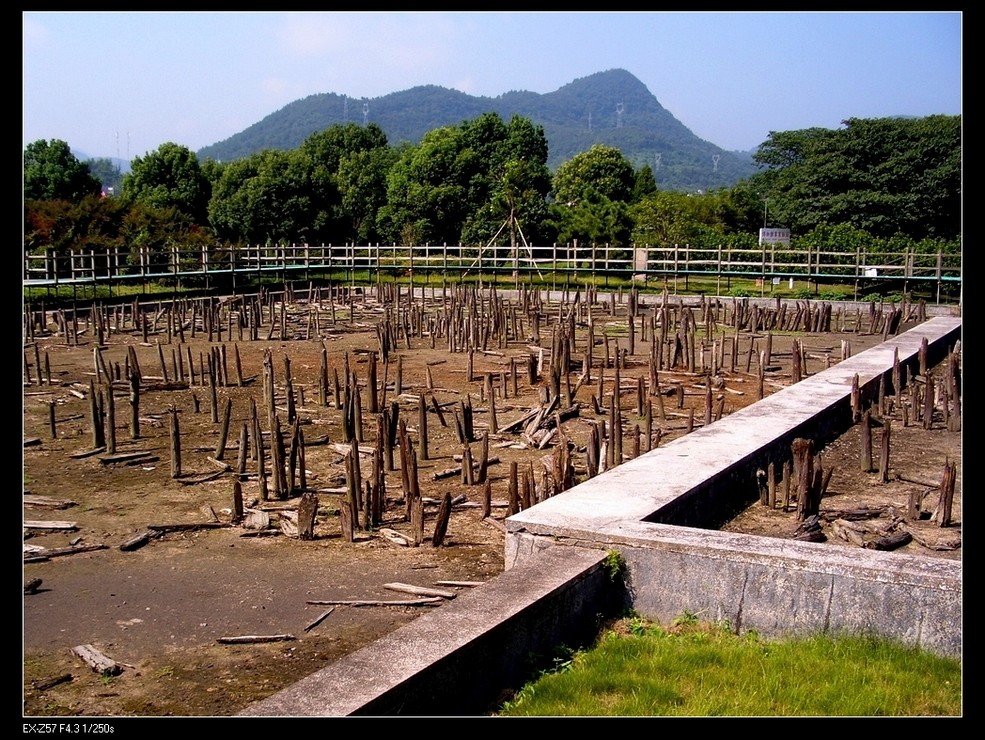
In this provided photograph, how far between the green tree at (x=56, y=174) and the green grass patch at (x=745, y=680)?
39518 mm

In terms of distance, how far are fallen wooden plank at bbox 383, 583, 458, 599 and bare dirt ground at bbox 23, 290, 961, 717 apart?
0.17 ft

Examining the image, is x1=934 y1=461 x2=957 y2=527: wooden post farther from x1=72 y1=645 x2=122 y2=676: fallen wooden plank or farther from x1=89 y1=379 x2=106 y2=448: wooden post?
x1=89 y1=379 x2=106 y2=448: wooden post

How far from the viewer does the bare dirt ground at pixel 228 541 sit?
6234mm

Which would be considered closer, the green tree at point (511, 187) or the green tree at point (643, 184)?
the green tree at point (511, 187)

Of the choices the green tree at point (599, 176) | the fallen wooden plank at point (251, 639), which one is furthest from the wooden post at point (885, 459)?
the green tree at point (599, 176)

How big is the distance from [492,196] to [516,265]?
11.9 m

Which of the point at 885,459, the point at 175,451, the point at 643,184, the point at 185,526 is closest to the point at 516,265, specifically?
the point at 175,451

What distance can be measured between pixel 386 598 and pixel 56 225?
30.7 meters

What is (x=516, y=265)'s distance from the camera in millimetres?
36875

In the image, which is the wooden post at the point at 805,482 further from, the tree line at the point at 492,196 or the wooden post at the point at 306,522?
the tree line at the point at 492,196
